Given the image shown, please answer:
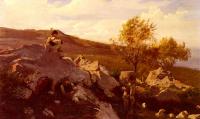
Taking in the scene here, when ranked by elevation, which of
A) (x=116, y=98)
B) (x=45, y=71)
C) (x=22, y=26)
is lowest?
(x=116, y=98)

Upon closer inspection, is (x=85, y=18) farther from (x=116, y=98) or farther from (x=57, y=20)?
(x=116, y=98)

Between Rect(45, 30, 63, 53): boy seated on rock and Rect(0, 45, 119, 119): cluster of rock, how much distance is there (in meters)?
0.16

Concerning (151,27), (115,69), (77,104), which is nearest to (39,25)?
(77,104)

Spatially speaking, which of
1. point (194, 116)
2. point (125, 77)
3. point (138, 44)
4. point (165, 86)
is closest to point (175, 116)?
point (194, 116)

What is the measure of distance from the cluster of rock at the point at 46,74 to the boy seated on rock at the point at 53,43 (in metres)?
0.16

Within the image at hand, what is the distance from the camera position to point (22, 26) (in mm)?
11586

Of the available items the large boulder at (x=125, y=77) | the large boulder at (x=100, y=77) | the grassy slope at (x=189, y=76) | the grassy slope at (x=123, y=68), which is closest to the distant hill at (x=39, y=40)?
the grassy slope at (x=123, y=68)

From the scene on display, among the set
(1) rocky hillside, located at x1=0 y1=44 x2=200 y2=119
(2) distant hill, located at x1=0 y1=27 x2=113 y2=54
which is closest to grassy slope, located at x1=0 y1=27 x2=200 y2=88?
(2) distant hill, located at x1=0 y1=27 x2=113 y2=54

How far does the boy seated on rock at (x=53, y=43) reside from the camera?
11656 mm

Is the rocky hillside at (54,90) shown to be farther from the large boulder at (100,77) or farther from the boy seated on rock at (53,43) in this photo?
the boy seated on rock at (53,43)

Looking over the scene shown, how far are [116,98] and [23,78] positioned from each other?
3188 millimetres

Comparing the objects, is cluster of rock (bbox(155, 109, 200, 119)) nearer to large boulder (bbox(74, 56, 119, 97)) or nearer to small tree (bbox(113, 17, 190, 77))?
large boulder (bbox(74, 56, 119, 97))

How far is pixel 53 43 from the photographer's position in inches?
462

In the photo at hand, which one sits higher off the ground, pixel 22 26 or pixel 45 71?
pixel 22 26
